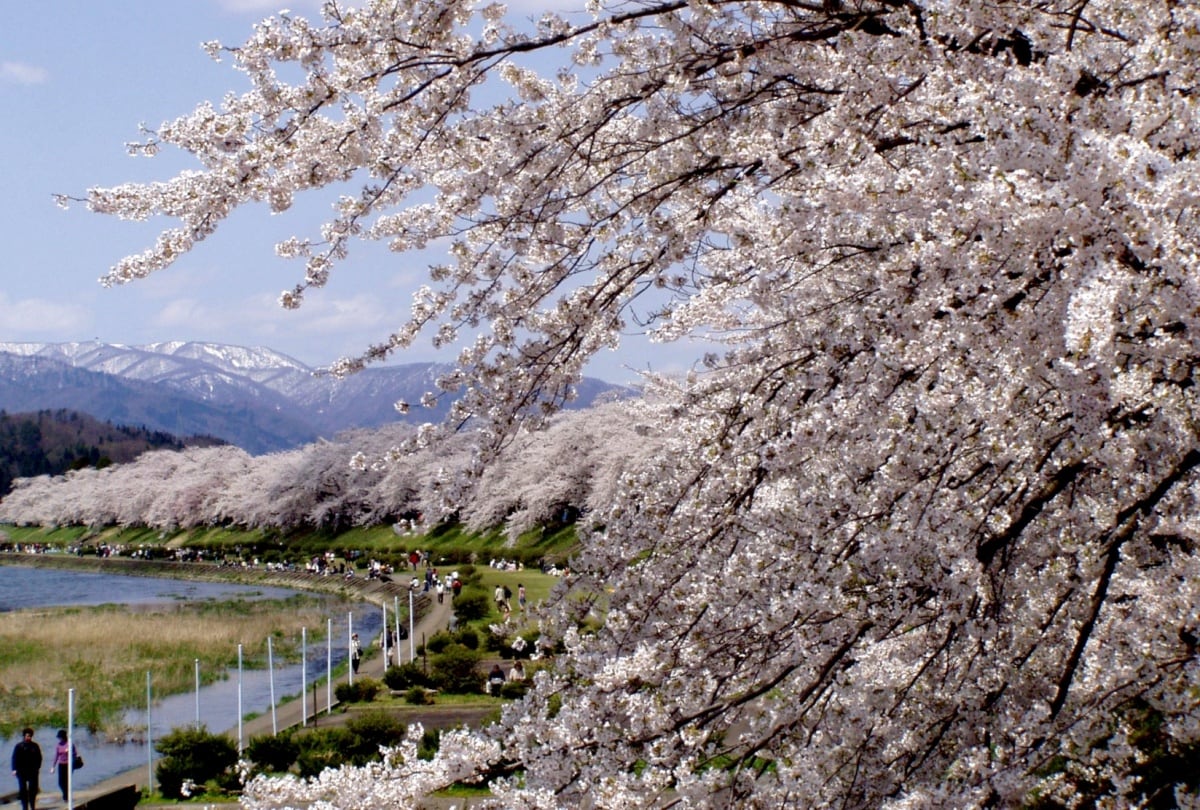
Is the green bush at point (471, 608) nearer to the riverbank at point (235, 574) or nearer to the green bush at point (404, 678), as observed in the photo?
the riverbank at point (235, 574)

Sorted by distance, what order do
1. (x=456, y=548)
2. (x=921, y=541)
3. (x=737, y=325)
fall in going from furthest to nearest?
(x=456, y=548)
(x=737, y=325)
(x=921, y=541)

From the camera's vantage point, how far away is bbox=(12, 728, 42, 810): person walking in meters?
13.1

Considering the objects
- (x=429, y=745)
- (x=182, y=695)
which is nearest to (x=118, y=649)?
(x=182, y=695)

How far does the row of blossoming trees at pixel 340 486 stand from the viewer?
36.8 m

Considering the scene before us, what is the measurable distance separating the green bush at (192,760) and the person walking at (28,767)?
1.63m

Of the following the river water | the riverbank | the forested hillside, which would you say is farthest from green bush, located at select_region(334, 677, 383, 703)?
the forested hillside

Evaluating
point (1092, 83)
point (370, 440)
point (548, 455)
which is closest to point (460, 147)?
point (1092, 83)

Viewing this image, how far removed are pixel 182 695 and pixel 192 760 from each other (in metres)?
9.53

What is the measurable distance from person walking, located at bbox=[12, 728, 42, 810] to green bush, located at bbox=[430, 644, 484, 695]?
8.14m

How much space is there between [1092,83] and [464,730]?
240cm

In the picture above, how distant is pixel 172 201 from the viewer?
3221 mm

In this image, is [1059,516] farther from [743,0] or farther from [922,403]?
[743,0]

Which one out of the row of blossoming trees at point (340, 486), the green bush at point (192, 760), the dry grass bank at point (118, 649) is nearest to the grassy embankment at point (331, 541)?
the row of blossoming trees at point (340, 486)

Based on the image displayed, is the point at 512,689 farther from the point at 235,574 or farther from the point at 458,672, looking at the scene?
the point at 235,574
